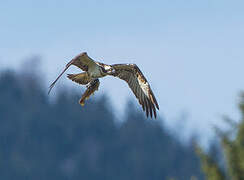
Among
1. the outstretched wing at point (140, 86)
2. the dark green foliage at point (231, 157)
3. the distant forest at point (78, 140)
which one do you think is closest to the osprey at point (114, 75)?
the outstretched wing at point (140, 86)

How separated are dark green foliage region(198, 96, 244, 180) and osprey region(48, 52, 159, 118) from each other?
8612 mm

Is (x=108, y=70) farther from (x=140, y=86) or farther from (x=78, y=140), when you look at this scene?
(x=78, y=140)

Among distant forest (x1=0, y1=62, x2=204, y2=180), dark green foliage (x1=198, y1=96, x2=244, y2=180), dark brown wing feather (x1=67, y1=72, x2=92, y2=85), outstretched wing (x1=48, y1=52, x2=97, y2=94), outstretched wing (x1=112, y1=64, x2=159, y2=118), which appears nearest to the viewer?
outstretched wing (x1=48, y1=52, x2=97, y2=94)

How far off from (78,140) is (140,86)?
300 ft

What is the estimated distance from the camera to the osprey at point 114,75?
13.4m

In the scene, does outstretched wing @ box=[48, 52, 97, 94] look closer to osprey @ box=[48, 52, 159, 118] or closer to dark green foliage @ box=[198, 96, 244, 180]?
osprey @ box=[48, 52, 159, 118]

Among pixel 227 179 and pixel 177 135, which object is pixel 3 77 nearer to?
pixel 177 135

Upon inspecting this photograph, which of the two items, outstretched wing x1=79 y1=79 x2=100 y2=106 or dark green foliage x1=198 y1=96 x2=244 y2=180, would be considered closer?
outstretched wing x1=79 y1=79 x2=100 y2=106

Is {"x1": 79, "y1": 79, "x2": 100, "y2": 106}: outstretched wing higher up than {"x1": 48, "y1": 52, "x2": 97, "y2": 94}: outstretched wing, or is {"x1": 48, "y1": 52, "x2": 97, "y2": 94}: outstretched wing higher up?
{"x1": 48, "y1": 52, "x2": 97, "y2": 94}: outstretched wing

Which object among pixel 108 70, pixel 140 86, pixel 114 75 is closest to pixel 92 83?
pixel 108 70

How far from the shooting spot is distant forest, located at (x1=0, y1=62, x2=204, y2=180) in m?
101

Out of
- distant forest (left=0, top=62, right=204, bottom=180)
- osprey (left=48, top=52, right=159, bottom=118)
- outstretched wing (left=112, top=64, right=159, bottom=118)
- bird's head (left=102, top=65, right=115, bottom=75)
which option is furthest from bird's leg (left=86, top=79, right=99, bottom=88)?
distant forest (left=0, top=62, right=204, bottom=180)

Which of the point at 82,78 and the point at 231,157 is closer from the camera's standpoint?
the point at 82,78

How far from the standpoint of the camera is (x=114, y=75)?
556 inches
